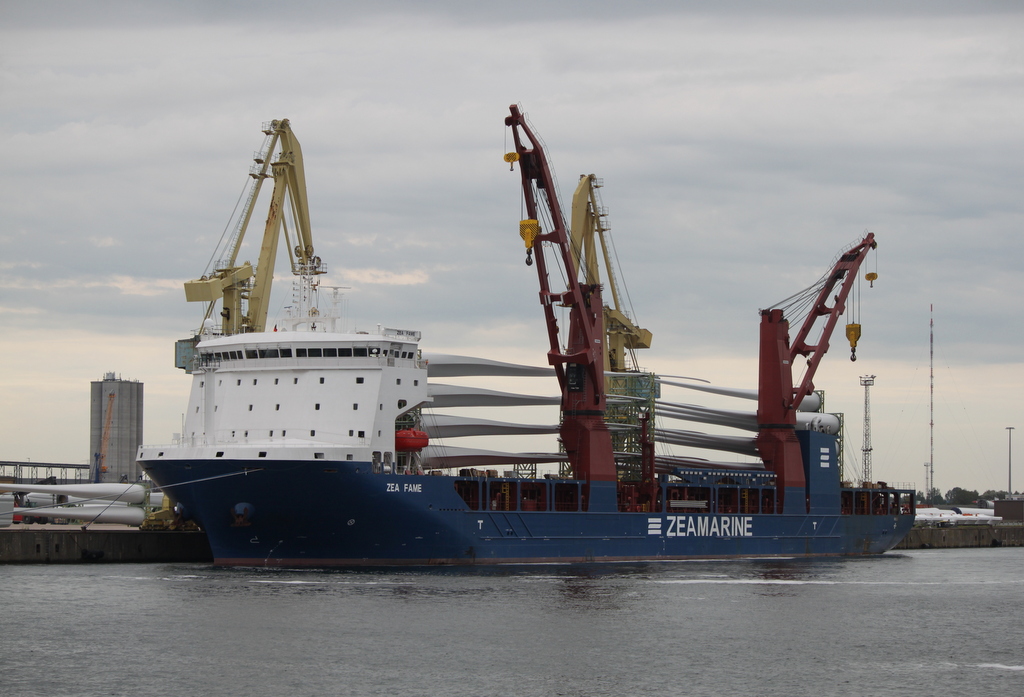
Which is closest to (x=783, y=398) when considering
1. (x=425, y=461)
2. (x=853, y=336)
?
(x=853, y=336)

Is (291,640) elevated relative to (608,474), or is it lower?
lower

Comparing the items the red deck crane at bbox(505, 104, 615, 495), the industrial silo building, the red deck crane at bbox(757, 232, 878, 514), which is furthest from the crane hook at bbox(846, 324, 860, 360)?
the industrial silo building

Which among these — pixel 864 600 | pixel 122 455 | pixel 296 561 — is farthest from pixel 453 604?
pixel 122 455

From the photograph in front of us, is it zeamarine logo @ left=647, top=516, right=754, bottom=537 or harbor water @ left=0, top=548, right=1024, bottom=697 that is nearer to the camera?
harbor water @ left=0, top=548, right=1024, bottom=697

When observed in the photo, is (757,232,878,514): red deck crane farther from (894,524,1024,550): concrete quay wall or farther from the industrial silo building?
the industrial silo building

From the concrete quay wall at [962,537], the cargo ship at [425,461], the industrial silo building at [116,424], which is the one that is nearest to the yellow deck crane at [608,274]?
the cargo ship at [425,461]

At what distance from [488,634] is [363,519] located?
1071cm

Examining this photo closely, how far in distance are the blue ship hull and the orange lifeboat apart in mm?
1368

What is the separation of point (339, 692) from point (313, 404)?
1744cm

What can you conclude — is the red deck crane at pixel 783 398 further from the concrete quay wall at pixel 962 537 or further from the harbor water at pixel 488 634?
the concrete quay wall at pixel 962 537

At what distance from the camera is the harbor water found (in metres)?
24.7

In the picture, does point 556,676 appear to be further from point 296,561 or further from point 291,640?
point 296,561

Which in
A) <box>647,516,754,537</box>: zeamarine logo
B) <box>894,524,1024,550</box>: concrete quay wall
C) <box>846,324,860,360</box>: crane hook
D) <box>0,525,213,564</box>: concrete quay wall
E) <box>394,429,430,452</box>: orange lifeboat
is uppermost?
<box>846,324,860,360</box>: crane hook

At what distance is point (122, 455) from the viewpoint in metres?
101
